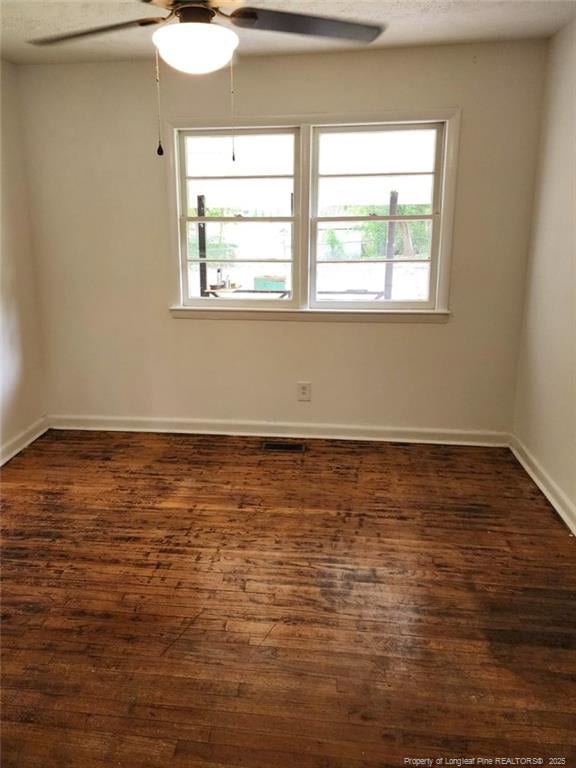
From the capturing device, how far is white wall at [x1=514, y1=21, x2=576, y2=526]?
2674 mm

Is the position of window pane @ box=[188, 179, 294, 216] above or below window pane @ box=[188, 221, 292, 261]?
above

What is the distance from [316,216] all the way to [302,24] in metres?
1.47

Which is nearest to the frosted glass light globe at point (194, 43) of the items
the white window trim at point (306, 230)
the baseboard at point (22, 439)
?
the white window trim at point (306, 230)

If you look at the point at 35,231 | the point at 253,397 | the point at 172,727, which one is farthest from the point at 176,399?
the point at 172,727

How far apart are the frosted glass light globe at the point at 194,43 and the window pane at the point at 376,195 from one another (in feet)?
5.63

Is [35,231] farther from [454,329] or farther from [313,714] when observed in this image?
[313,714]

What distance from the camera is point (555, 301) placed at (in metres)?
2.87

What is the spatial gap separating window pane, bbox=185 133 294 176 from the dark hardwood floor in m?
1.92

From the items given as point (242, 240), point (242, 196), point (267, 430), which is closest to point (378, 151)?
point (242, 196)

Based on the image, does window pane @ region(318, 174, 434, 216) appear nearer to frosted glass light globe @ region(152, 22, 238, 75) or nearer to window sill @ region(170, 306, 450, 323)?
window sill @ region(170, 306, 450, 323)

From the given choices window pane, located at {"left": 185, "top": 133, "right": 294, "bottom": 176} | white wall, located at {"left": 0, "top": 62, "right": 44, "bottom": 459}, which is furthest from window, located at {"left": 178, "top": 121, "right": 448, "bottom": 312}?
white wall, located at {"left": 0, "top": 62, "right": 44, "bottom": 459}

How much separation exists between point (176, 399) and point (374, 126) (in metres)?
2.24

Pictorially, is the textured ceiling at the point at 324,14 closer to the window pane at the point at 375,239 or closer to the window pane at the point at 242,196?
the window pane at the point at 242,196

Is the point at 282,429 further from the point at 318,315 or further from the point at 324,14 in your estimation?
the point at 324,14
